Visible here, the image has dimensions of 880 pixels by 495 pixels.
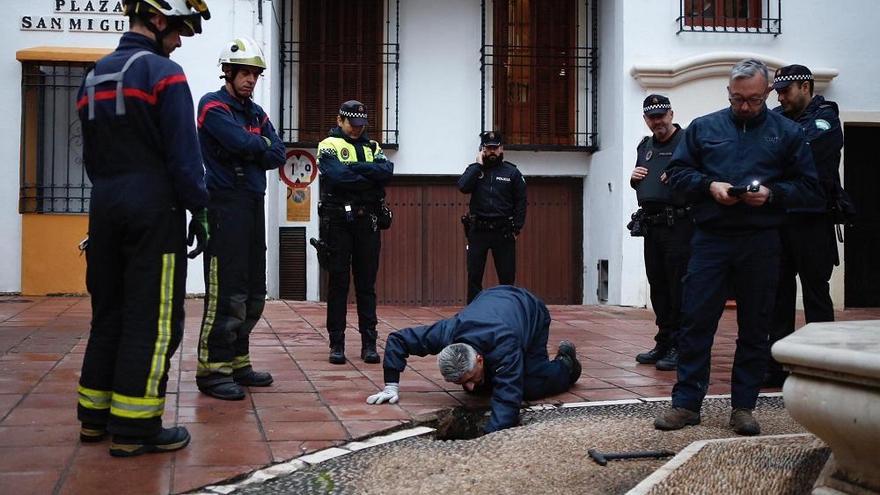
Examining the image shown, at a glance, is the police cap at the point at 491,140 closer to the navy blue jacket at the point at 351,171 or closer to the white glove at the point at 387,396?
the navy blue jacket at the point at 351,171

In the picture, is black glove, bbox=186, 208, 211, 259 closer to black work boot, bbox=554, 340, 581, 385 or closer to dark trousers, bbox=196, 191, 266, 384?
dark trousers, bbox=196, 191, 266, 384

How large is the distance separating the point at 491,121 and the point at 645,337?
5721 millimetres

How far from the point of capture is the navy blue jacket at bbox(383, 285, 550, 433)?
4500 millimetres

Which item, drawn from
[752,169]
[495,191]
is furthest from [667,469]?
[495,191]

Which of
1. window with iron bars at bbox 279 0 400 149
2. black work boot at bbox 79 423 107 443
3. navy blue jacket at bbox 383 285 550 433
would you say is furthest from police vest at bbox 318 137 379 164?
window with iron bars at bbox 279 0 400 149

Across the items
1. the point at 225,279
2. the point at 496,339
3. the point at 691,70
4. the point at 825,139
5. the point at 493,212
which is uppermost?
the point at 691,70

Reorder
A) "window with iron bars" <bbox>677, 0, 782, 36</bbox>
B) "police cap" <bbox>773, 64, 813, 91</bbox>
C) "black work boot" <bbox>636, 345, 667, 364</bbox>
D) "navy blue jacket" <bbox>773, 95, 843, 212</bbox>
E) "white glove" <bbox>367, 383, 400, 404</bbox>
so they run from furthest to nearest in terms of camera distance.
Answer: "window with iron bars" <bbox>677, 0, 782, 36</bbox>, "black work boot" <bbox>636, 345, 667, 364</bbox>, "police cap" <bbox>773, 64, 813, 91</bbox>, "navy blue jacket" <bbox>773, 95, 843, 212</bbox>, "white glove" <bbox>367, 383, 400, 404</bbox>

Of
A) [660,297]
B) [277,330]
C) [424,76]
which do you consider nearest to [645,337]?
[660,297]

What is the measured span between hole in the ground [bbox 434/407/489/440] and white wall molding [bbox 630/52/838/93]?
8387mm

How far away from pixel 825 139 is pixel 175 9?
397cm

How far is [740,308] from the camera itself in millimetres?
4660

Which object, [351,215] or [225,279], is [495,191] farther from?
[225,279]

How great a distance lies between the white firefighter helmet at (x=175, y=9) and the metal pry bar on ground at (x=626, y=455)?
275cm

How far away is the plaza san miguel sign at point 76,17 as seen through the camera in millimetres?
11602
